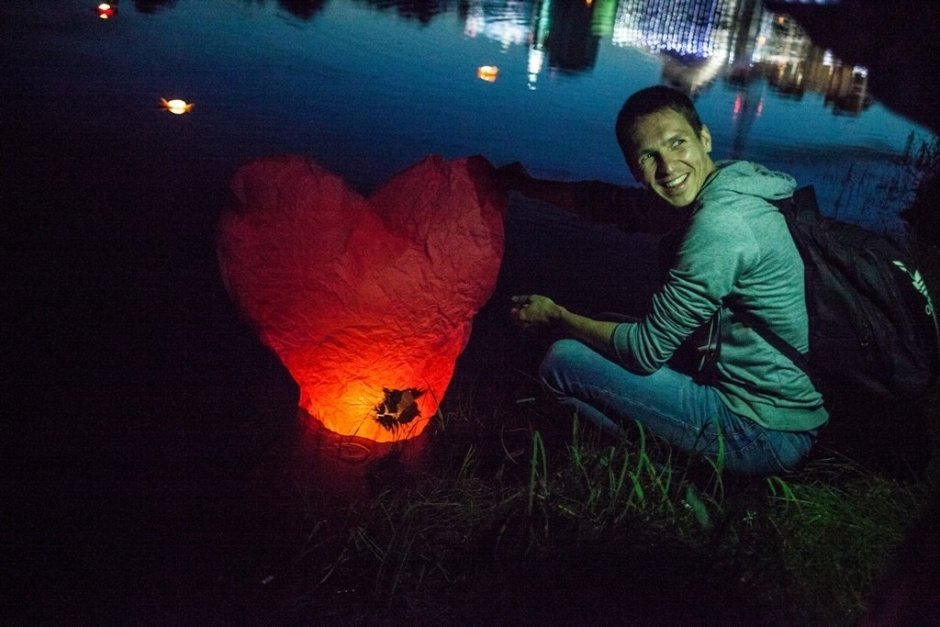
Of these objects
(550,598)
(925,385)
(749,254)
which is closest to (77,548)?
(550,598)

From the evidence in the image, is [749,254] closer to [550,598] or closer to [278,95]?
[550,598]

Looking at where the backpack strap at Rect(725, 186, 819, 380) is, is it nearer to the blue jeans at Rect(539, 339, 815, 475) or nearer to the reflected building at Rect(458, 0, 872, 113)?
the blue jeans at Rect(539, 339, 815, 475)

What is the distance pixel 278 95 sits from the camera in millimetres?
8336

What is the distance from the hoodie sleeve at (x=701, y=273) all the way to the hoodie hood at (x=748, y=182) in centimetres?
5

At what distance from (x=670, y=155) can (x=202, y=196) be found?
4382 millimetres

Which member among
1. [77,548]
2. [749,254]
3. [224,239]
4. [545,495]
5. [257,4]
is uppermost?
[257,4]

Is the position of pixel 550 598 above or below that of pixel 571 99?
below

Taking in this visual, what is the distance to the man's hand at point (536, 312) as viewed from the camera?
274 centimetres

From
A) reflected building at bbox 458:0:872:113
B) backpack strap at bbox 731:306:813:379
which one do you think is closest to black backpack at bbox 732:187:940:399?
backpack strap at bbox 731:306:813:379

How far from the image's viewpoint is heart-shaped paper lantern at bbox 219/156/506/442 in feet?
7.97

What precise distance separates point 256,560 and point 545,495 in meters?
1.23

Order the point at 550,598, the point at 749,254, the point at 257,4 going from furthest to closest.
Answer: the point at 257,4, the point at 550,598, the point at 749,254

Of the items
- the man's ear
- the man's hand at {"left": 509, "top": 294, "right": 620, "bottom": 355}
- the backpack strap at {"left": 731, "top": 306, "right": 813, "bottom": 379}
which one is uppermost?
the man's ear

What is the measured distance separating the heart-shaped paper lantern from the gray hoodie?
29.3 inches
